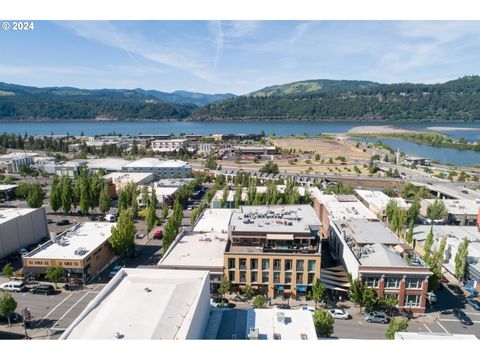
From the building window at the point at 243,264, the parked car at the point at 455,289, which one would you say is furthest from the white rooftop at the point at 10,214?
the parked car at the point at 455,289

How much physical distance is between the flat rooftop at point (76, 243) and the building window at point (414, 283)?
58.1 feet

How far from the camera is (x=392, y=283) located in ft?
56.9

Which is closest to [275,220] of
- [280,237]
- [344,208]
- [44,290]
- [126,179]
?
[280,237]

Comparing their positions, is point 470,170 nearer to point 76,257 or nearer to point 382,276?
point 382,276

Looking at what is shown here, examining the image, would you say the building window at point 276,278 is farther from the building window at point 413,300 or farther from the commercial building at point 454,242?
the commercial building at point 454,242

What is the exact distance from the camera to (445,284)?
20.2 metres

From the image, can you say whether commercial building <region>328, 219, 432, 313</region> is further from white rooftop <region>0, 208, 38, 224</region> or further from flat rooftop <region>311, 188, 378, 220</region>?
white rooftop <region>0, 208, 38, 224</region>

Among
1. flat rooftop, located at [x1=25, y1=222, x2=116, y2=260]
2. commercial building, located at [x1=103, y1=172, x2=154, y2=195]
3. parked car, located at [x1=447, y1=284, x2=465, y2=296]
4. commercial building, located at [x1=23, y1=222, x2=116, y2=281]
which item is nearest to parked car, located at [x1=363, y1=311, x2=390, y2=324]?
parked car, located at [x1=447, y1=284, x2=465, y2=296]

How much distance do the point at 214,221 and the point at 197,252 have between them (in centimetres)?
592

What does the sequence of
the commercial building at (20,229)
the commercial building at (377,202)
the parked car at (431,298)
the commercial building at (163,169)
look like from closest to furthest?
the parked car at (431,298), the commercial building at (20,229), the commercial building at (377,202), the commercial building at (163,169)

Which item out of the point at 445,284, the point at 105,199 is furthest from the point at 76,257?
the point at 445,284

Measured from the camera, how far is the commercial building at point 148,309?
10.6m

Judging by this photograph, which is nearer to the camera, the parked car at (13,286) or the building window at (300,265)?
the building window at (300,265)

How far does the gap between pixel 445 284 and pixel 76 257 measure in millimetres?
21714
